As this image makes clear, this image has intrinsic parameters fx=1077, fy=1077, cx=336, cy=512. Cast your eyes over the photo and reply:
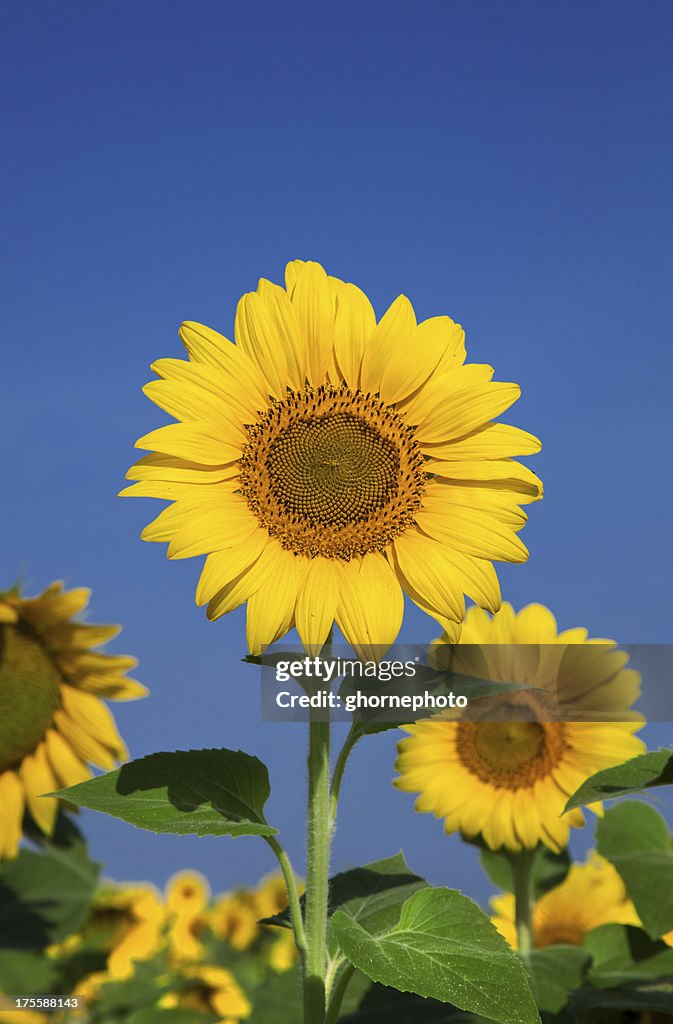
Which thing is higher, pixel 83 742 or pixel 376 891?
pixel 83 742

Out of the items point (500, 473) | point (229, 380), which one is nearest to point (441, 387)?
point (500, 473)

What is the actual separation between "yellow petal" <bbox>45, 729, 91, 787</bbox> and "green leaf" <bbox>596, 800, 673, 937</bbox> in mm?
1923

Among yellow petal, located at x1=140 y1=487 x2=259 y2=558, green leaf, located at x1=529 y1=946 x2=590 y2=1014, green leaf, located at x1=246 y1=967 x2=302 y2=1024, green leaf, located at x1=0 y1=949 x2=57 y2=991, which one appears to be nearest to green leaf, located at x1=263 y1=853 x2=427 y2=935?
green leaf, located at x1=246 y1=967 x2=302 y2=1024

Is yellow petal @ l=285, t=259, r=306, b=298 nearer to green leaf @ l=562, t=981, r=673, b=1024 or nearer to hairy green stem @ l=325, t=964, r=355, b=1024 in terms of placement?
hairy green stem @ l=325, t=964, r=355, b=1024

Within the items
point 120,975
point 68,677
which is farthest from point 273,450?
point 120,975

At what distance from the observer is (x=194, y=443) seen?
2506 mm

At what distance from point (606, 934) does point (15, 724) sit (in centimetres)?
219

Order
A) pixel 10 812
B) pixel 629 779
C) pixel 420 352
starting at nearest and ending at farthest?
1. pixel 629 779
2. pixel 420 352
3. pixel 10 812

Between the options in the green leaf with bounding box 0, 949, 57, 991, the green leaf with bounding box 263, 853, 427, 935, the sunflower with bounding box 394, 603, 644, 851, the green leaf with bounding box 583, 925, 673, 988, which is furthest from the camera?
the green leaf with bounding box 0, 949, 57, 991

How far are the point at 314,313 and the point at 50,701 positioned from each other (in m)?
2.17

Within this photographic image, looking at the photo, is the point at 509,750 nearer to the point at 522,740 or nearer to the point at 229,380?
the point at 522,740

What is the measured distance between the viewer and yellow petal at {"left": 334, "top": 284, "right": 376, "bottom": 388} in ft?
8.38

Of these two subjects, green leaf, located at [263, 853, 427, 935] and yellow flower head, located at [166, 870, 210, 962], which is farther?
yellow flower head, located at [166, 870, 210, 962]

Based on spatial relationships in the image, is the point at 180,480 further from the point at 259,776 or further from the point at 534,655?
the point at 534,655
